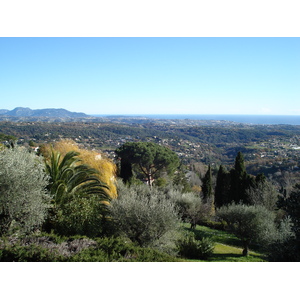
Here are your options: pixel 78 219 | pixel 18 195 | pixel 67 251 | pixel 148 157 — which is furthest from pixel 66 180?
pixel 148 157

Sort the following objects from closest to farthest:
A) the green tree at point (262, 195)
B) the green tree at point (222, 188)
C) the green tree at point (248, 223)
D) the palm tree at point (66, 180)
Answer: the palm tree at point (66, 180) < the green tree at point (248, 223) < the green tree at point (262, 195) < the green tree at point (222, 188)

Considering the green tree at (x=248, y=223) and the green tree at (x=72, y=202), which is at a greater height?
the green tree at (x=72, y=202)

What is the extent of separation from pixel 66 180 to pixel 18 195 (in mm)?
3232

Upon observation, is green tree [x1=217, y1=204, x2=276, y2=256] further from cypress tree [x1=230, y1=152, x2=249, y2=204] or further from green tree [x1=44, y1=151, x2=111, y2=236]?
cypress tree [x1=230, y1=152, x2=249, y2=204]

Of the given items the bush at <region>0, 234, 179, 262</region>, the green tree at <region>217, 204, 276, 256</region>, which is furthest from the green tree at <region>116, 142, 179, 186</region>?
the bush at <region>0, 234, 179, 262</region>

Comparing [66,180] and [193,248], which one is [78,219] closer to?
[66,180]

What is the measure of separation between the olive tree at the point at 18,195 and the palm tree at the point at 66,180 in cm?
167

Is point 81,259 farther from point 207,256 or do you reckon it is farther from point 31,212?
point 207,256


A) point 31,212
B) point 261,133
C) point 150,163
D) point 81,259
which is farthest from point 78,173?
point 261,133

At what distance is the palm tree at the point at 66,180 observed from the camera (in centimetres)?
776

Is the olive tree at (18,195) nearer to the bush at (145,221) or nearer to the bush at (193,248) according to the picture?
the bush at (145,221)

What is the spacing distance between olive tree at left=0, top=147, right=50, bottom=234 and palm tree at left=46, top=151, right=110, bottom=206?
1667mm

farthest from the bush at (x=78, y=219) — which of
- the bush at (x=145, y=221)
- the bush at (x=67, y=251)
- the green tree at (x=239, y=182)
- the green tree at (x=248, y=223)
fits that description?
the green tree at (x=239, y=182)

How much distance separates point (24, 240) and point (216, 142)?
338 feet
